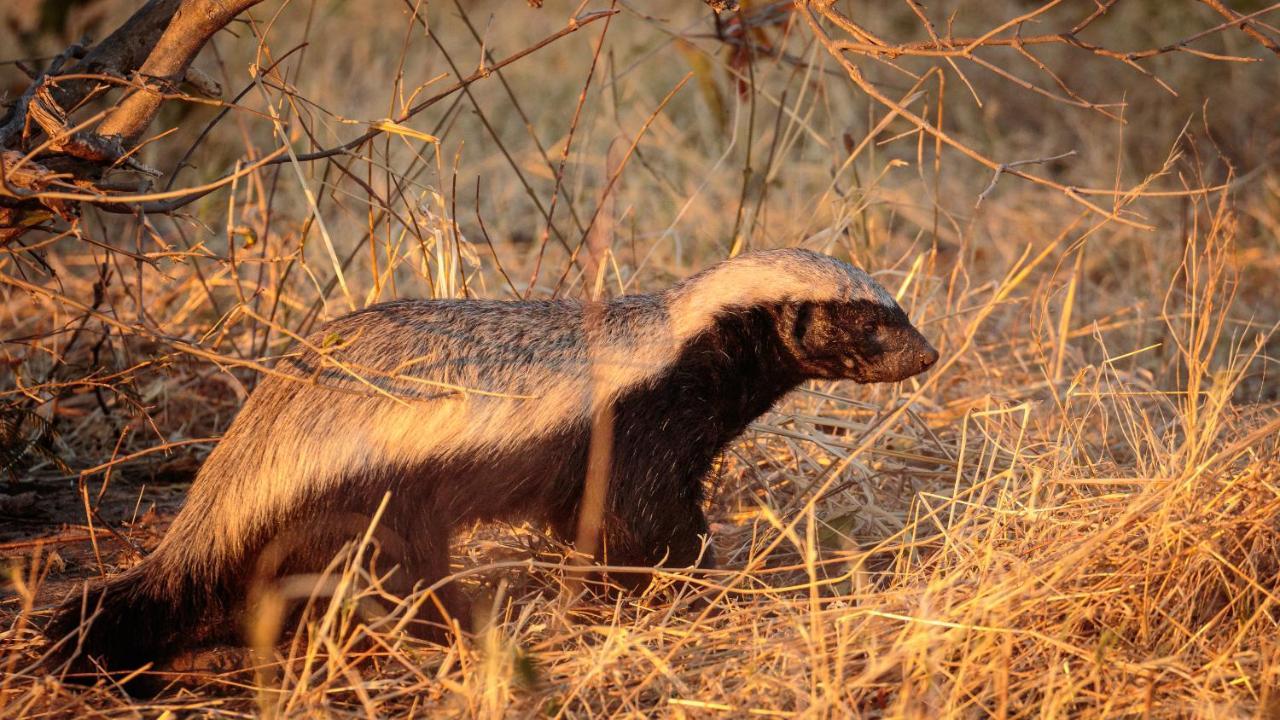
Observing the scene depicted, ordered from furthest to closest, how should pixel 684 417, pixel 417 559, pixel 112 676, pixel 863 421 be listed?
1. pixel 863 421
2. pixel 684 417
3. pixel 417 559
4. pixel 112 676

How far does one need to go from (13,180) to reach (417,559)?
1418 mm

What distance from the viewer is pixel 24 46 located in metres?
8.14

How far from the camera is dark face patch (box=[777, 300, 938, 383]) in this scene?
3684mm

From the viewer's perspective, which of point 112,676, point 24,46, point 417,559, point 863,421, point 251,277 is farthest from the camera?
point 24,46

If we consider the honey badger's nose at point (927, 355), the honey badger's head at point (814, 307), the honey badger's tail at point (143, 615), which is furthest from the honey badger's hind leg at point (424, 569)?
the honey badger's nose at point (927, 355)

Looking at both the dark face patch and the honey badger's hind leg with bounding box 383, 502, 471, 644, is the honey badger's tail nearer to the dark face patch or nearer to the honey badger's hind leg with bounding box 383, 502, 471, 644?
the honey badger's hind leg with bounding box 383, 502, 471, 644

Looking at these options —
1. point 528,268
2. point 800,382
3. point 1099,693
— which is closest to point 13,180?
point 800,382

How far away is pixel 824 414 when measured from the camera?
491cm

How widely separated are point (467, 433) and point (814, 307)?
1161 mm

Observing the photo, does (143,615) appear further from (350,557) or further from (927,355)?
(927,355)

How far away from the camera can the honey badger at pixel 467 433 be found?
3.10 metres

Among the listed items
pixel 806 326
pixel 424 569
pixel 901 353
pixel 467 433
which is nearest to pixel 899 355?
pixel 901 353

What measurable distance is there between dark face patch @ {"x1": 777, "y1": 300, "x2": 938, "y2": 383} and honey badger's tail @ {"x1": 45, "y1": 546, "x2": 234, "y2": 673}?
1.81 metres

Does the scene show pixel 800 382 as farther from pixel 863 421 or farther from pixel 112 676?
pixel 112 676
